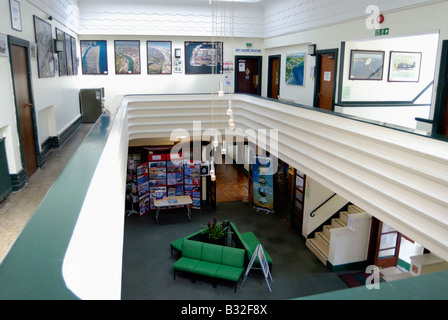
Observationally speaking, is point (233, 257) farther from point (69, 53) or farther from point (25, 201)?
point (69, 53)

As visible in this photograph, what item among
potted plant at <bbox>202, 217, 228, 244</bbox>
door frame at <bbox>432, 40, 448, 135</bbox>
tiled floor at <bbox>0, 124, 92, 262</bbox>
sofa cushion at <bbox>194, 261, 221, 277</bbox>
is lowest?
sofa cushion at <bbox>194, 261, 221, 277</bbox>

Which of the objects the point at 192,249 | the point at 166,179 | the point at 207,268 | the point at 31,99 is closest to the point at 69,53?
the point at 31,99

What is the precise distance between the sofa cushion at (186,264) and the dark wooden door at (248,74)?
8.14 m

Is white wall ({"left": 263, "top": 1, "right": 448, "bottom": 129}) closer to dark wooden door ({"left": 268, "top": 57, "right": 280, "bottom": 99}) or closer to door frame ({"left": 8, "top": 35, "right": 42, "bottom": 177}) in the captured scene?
dark wooden door ({"left": 268, "top": 57, "right": 280, "bottom": 99})

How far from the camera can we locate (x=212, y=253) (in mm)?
9758

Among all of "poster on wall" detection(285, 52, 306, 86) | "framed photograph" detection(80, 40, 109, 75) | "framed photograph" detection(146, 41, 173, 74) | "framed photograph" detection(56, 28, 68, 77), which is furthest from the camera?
"framed photograph" detection(146, 41, 173, 74)

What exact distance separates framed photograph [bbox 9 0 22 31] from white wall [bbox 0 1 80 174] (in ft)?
0.36

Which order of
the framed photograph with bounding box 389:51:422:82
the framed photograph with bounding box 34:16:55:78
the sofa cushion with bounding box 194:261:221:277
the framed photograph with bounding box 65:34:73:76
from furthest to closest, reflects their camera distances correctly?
the framed photograph with bounding box 65:34:73:76 < the framed photograph with bounding box 389:51:422:82 < the sofa cushion with bounding box 194:261:221:277 < the framed photograph with bounding box 34:16:55:78

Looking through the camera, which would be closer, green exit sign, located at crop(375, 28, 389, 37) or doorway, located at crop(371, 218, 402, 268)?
green exit sign, located at crop(375, 28, 389, 37)

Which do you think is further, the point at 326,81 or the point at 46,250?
the point at 326,81

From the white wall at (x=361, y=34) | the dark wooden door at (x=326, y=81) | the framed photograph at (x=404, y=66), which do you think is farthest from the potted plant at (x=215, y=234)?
the framed photograph at (x=404, y=66)

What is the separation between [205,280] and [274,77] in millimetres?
8551

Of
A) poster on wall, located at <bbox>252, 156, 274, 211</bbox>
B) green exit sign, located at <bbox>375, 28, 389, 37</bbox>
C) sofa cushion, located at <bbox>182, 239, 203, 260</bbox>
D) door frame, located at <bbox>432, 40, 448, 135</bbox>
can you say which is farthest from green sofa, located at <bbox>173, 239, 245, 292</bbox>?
green exit sign, located at <bbox>375, 28, 389, 37</bbox>

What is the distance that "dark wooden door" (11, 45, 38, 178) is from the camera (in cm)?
650
